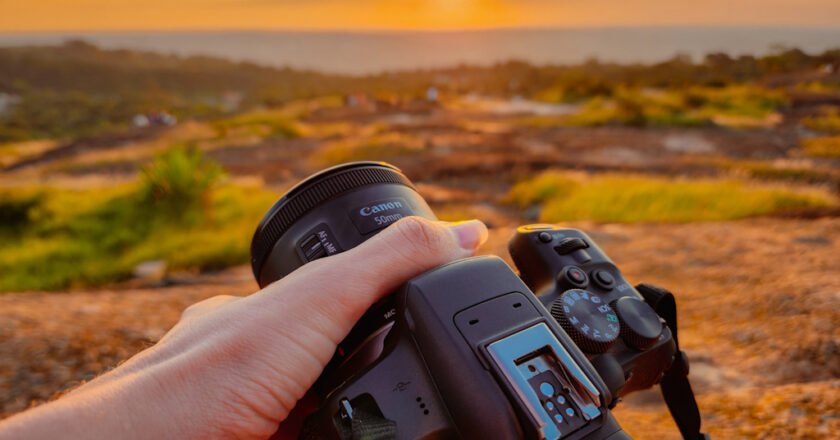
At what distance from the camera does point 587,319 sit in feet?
5.50

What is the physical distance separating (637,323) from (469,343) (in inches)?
26.1

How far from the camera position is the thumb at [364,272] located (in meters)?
1.52

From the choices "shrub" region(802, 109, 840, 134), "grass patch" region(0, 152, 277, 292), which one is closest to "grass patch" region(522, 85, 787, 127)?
"shrub" region(802, 109, 840, 134)

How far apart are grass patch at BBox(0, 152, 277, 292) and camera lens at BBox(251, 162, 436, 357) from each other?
165 inches

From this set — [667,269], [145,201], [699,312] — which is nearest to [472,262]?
[699,312]

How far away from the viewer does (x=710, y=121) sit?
1150 centimetres

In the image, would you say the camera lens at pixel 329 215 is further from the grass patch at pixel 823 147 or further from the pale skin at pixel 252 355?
the grass patch at pixel 823 147

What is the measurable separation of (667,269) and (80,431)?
13.6 ft

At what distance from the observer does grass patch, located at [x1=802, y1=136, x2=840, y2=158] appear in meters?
7.65

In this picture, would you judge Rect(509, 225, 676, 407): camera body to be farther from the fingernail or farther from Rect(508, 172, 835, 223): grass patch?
Rect(508, 172, 835, 223): grass patch

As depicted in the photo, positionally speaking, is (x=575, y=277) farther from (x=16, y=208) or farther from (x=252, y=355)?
(x=16, y=208)

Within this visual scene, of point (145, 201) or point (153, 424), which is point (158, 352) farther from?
point (145, 201)

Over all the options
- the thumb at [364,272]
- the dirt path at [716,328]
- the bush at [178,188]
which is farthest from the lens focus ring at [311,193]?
the bush at [178,188]

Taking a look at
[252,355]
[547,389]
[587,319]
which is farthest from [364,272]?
[587,319]
